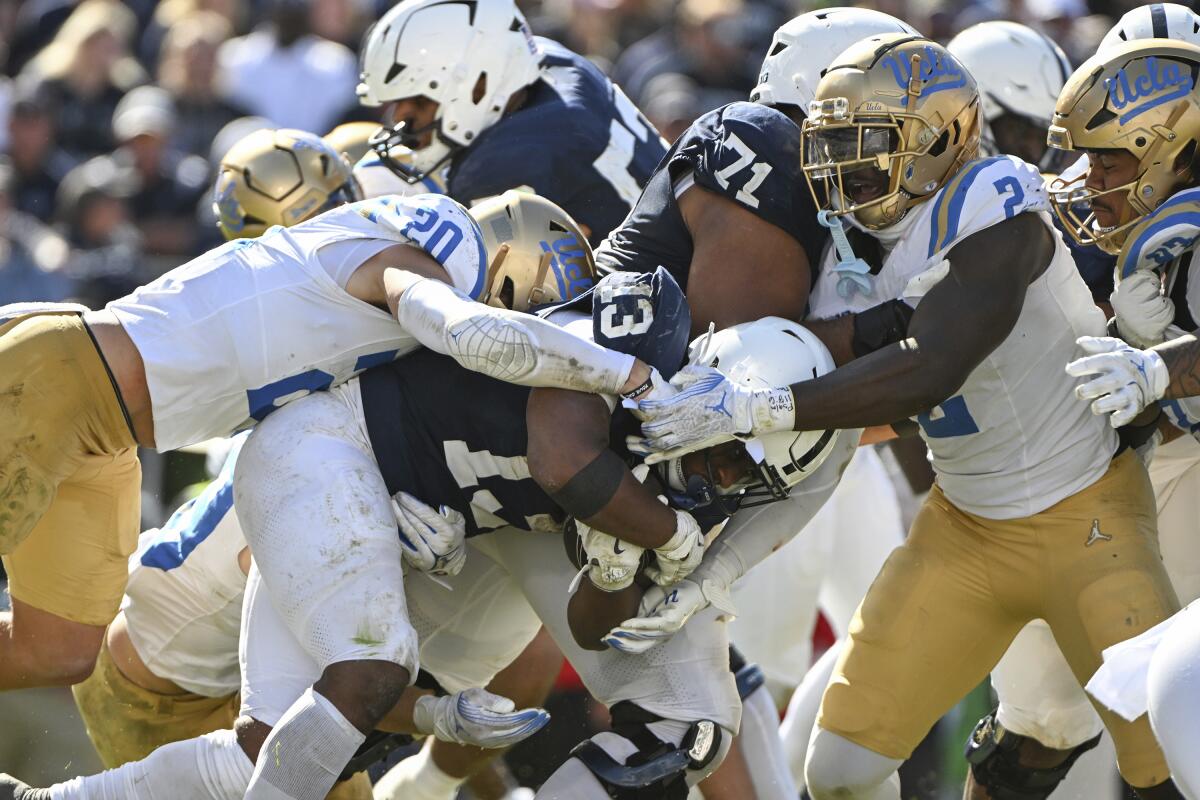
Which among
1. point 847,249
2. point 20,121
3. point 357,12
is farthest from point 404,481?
point 357,12

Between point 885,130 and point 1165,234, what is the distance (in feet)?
2.40

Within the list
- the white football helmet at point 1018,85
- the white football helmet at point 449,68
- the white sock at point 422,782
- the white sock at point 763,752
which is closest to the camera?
the white sock at point 763,752

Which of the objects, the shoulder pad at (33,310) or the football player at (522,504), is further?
the shoulder pad at (33,310)

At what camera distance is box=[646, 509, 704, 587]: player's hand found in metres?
4.43

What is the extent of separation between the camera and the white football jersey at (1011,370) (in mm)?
4531

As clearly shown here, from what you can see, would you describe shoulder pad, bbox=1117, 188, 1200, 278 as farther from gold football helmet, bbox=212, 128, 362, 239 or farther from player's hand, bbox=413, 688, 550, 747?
gold football helmet, bbox=212, 128, 362, 239

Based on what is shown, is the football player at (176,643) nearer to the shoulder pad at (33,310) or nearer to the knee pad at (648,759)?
the shoulder pad at (33,310)

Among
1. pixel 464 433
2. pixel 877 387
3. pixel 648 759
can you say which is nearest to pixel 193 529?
pixel 464 433

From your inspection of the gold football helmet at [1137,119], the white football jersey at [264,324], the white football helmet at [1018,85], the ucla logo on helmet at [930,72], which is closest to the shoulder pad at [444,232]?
the white football jersey at [264,324]

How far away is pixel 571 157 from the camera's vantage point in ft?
20.1

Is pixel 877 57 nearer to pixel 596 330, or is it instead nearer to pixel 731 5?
pixel 596 330

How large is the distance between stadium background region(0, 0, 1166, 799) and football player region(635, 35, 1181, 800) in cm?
452

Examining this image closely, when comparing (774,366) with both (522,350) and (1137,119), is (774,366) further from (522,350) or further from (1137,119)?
(1137,119)

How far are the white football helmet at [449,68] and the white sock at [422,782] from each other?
1963 mm
